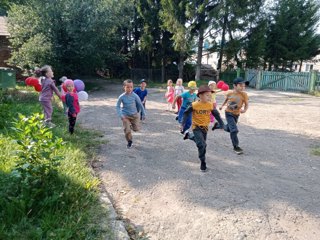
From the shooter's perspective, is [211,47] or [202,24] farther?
[211,47]

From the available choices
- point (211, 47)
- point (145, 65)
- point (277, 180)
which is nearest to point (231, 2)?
point (211, 47)

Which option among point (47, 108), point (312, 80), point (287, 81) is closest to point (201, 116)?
point (47, 108)

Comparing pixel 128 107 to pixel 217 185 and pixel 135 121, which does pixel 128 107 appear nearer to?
pixel 135 121

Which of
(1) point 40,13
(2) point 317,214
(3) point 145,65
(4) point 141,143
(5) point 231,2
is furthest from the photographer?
(3) point 145,65

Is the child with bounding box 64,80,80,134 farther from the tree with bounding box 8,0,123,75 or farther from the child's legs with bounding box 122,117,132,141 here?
the tree with bounding box 8,0,123,75

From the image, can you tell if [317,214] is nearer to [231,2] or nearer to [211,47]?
[231,2]

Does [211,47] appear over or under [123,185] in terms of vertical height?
over

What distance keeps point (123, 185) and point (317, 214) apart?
2.61 meters

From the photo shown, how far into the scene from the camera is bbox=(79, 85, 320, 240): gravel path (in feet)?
11.1

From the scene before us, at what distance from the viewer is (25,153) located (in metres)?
3.42

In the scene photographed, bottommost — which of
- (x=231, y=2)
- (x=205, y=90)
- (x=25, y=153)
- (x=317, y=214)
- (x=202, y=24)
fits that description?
(x=317, y=214)

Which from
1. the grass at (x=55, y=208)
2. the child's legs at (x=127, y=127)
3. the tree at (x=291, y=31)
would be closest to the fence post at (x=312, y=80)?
the tree at (x=291, y=31)

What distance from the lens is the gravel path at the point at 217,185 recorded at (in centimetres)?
339

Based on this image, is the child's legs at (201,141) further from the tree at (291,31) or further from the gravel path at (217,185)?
the tree at (291,31)
